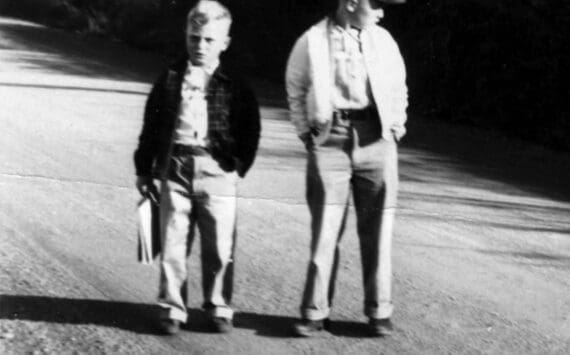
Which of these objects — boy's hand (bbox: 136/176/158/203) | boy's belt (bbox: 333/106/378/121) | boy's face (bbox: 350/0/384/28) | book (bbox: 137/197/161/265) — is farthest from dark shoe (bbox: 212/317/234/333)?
boy's face (bbox: 350/0/384/28)

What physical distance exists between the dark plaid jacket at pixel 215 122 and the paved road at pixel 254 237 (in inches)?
27.0

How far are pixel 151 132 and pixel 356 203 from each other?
836mm

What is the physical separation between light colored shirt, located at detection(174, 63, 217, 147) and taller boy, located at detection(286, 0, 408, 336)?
1.09 ft

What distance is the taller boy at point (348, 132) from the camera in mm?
4254

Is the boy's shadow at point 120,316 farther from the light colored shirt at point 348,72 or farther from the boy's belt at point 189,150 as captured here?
the light colored shirt at point 348,72

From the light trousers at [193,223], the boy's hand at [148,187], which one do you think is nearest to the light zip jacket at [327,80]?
the light trousers at [193,223]

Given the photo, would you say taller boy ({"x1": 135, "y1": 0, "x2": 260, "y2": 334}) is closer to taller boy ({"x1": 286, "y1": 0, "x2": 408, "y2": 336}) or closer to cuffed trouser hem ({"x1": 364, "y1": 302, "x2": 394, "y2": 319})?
taller boy ({"x1": 286, "y1": 0, "x2": 408, "y2": 336})

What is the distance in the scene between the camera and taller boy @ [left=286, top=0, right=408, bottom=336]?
4.25 m

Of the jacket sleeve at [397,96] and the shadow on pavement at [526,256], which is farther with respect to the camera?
the shadow on pavement at [526,256]

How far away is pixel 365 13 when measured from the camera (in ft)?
13.9

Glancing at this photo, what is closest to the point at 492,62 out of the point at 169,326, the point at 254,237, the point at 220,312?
the point at 254,237

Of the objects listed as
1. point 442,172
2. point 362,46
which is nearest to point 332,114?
point 362,46

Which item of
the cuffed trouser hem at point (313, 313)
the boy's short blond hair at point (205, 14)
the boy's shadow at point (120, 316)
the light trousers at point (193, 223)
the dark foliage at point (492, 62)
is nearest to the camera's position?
the boy's short blond hair at point (205, 14)

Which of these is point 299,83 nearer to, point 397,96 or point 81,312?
point 397,96
